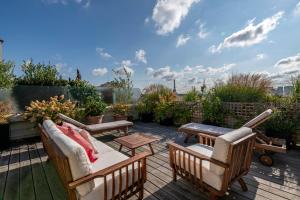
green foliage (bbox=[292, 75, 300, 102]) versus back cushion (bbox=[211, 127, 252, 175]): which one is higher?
green foliage (bbox=[292, 75, 300, 102])

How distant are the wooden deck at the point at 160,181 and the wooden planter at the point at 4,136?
2.21 ft

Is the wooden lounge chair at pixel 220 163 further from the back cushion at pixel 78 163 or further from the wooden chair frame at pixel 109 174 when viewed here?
the back cushion at pixel 78 163

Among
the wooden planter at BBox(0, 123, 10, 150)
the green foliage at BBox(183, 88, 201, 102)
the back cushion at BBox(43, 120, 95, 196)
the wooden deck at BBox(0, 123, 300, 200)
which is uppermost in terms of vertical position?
the green foliage at BBox(183, 88, 201, 102)

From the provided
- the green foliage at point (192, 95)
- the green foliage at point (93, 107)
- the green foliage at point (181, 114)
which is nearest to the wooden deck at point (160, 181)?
the green foliage at point (93, 107)

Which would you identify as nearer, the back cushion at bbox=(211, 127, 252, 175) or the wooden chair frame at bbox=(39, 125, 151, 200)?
the wooden chair frame at bbox=(39, 125, 151, 200)

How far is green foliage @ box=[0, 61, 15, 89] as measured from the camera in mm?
4609

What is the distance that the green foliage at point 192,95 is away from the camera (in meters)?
6.06

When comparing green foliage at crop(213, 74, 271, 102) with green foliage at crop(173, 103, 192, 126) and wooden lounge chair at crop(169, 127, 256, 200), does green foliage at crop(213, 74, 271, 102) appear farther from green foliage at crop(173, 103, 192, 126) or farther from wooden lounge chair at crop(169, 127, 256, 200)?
wooden lounge chair at crop(169, 127, 256, 200)

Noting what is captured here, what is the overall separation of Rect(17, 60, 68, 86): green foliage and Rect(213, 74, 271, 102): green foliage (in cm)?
609

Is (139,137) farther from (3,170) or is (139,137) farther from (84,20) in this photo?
(84,20)

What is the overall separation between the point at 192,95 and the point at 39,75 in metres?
6.01

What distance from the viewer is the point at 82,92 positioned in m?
6.22

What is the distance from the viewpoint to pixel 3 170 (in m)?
2.85

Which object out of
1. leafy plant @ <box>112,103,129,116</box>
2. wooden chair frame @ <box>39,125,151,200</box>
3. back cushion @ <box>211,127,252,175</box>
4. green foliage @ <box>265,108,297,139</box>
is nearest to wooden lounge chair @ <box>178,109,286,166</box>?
green foliage @ <box>265,108,297,139</box>
